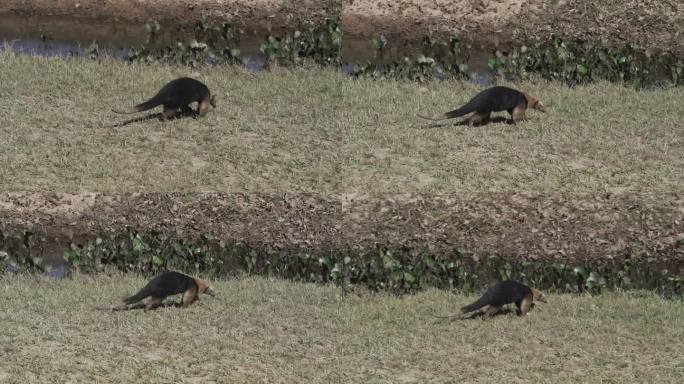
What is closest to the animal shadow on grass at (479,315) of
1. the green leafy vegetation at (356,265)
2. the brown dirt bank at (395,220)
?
the green leafy vegetation at (356,265)

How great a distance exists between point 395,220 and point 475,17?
8.97 meters

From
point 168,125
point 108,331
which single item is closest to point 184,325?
point 108,331

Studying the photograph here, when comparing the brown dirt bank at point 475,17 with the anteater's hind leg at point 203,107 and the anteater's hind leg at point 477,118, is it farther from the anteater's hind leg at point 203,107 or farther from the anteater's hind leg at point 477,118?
the anteater's hind leg at point 203,107

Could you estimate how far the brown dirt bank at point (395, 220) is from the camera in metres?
20.5

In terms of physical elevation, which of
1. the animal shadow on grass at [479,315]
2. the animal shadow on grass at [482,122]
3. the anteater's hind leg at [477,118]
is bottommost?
the animal shadow on grass at [479,315]

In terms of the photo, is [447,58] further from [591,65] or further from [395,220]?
[395,220]

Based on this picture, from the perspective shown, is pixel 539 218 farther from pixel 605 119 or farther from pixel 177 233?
pixel 177 233

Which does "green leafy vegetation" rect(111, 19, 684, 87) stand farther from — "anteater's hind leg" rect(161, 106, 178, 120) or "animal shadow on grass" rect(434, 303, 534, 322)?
"animal shadow on grass" rect(434, 303, 534, 322)

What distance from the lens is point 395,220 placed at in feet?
68.8

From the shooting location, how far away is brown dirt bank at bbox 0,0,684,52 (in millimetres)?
27891

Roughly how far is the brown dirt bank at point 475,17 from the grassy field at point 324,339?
1000cm

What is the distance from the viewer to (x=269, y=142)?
76.9ft

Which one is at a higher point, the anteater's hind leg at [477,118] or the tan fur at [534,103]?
the tan fur at [534,103]

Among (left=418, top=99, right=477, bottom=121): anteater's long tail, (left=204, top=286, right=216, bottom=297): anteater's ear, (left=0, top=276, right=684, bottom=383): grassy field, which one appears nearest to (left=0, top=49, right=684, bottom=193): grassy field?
(left=418, top=99, right=477, bottom=121): anteater's long tail
